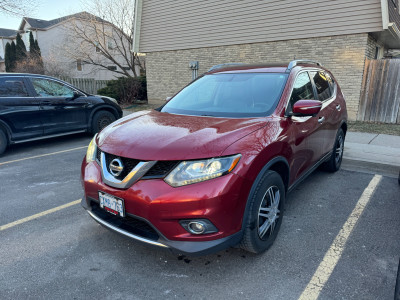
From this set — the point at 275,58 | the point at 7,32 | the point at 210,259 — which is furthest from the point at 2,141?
the point at 7,32

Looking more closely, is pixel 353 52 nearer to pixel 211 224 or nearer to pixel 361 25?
Answer: pixel 361 25

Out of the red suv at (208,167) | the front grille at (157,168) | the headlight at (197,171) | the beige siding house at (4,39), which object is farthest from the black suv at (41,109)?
the beige siding house at (4,39)

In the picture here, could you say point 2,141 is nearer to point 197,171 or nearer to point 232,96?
point 232,96

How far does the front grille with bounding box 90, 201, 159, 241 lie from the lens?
2.24m

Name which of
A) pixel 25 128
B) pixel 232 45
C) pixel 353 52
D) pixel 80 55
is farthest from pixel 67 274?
pixel 80 55

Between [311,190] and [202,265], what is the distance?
7.62 ft

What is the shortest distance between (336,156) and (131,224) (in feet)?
12.4

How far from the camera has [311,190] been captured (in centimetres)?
414

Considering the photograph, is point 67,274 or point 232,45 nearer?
point 67,274

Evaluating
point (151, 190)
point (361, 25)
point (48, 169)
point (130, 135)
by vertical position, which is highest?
point (361, 25)

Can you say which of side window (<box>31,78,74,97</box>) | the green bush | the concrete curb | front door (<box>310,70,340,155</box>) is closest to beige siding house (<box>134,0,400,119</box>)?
the green bush

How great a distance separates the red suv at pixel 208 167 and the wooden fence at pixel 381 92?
285 inches

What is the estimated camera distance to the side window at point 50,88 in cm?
656

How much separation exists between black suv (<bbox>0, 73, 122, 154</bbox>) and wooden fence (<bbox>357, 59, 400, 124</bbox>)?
825 cm
